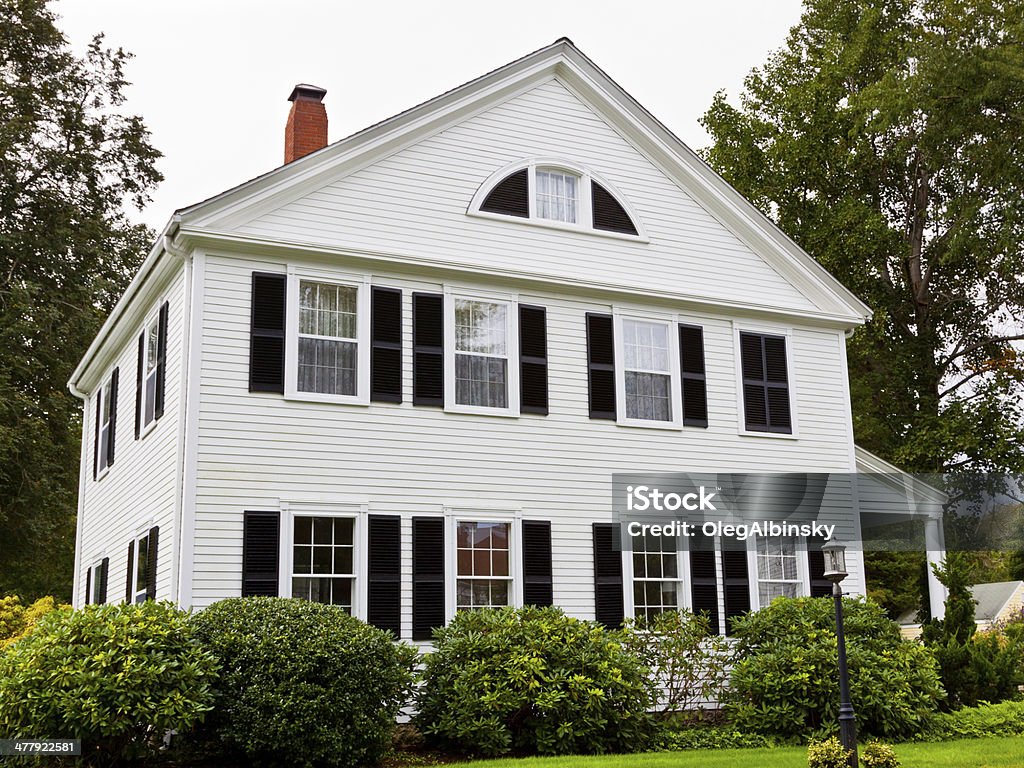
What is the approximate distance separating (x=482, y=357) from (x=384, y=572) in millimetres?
3243

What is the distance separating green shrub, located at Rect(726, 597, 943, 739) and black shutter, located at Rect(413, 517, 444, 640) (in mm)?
3819

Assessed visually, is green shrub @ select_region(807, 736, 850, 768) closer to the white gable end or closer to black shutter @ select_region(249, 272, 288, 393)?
black shutter @ select_region(249, 272, 288, 393)

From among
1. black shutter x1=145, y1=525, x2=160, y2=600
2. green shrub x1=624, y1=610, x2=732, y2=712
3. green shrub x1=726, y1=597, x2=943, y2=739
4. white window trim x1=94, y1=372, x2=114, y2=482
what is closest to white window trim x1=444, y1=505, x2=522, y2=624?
green shrub x1=624, y1=610, x2=732, y2=712

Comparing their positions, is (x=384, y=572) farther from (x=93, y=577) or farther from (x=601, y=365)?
(x=93, y=577)

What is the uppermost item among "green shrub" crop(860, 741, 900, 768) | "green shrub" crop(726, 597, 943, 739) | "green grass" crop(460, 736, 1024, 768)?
"green shrub" crop(726, 597, 943, 739)

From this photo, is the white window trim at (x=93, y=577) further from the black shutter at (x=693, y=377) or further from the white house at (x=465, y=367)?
the black shutter at (x=693, y=377)

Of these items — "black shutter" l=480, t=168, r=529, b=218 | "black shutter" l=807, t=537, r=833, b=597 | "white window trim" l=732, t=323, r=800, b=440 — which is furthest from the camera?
"white window trim" l=732, t=323, r=800, b=440

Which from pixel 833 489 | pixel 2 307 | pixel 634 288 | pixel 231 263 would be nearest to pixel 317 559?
pixel 231 263

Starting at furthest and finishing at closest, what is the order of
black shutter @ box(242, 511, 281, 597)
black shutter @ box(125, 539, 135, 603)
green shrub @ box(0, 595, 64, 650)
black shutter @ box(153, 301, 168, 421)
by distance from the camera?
green shrub @ box(0, 595, 64, 650)
black shutter @ box(125, 539, 135, 603)
black shutter @ box(153, 301, 168, 421)
black shutter @ box(242, 511, 281, 597)

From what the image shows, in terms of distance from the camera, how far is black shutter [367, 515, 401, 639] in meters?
13.1

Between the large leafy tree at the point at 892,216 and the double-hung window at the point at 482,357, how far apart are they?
40.2 ft

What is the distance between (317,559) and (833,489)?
8409mm

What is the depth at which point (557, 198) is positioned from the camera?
15.9 meters

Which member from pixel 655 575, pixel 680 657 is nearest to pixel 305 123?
pixel 655 575
